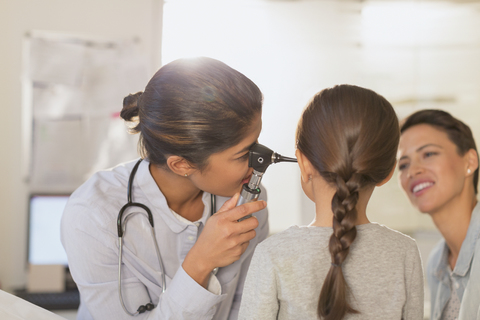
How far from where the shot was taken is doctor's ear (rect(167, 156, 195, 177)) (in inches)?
43.5

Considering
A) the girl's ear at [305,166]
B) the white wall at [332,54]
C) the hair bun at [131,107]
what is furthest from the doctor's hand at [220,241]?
the white wall at [332,54]

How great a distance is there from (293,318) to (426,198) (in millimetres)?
832

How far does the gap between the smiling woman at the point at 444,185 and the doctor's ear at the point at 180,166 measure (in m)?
0.86

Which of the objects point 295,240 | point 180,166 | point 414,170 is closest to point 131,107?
point 180,166

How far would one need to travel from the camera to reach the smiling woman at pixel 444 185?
1.45 metres

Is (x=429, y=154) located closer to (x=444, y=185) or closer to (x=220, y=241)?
(x=444, y=185)

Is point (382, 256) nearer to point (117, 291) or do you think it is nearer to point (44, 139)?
point (117, 291)

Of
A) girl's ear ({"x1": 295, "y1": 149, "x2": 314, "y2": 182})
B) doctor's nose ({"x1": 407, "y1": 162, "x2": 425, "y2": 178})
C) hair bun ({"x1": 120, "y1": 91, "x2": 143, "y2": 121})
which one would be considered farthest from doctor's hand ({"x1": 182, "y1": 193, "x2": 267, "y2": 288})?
doctor's nose ({"x1": 407, "y1": 162, "x2": 425, "y2": 178})

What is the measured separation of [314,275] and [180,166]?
0.48m

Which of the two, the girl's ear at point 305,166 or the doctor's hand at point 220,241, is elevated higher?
the girl's ear at point 305,166

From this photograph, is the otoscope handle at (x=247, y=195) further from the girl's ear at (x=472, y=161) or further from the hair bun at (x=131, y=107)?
the girl's ear at (x=472, y=161)

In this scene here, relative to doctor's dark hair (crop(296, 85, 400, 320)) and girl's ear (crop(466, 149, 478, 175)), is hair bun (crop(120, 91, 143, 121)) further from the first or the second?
girl's ear (crop(466, 149, 478, 175))

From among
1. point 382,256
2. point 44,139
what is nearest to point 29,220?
point 44,139

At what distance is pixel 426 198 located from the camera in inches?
57.4
